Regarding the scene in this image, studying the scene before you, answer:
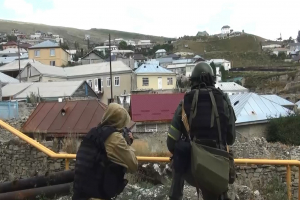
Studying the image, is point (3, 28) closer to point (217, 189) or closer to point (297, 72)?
point (297, 72)

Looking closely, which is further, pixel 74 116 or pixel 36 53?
pixel 36 53

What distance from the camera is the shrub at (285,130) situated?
2728cm

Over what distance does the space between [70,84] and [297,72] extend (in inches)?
1850

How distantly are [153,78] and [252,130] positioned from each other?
2344cm

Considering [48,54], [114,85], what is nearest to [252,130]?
[114,85]

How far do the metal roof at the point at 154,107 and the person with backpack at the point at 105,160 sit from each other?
2312 cm

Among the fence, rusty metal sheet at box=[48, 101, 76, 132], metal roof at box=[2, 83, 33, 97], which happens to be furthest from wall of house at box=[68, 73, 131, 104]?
rusty metal sheet at box=[48, 101, 76, 132]

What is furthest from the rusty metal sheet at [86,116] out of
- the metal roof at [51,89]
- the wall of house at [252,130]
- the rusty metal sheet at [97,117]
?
the metal roof at [51,89]

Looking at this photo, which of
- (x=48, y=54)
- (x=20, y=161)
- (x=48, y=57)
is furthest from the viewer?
(x=48, y=57)

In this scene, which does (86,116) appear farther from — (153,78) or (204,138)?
(153,78)

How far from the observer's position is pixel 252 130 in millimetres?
27844

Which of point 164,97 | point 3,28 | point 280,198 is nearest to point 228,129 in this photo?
point 280,198

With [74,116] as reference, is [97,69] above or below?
above

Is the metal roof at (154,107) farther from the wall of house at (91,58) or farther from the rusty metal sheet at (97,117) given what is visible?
the wall of house at (91,58)
